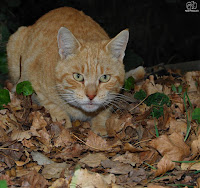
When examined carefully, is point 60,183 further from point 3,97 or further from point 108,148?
point 3,97

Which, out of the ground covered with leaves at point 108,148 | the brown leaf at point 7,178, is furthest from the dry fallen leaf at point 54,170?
the brown leaf at point 7,178

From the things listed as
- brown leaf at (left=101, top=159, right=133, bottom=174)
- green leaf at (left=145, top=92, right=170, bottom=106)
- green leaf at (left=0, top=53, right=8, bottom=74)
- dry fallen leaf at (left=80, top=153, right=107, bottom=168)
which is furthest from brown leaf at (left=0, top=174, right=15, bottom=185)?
green leaf at (left=0, top=53, right=8, bottom=74)

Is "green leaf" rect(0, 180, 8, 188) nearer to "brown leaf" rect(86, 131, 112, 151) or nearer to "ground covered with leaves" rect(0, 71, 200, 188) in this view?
"ground covered with leaves" rect(0, 71, 200, 188)

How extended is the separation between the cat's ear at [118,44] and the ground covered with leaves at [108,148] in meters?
0.73

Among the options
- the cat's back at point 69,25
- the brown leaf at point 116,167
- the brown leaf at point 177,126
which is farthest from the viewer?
the cat's back at point 69,25

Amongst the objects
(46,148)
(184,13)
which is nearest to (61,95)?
(46,148)

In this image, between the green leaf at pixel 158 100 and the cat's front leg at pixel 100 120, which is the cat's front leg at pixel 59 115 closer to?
the cat's front leg at pixel 100 120

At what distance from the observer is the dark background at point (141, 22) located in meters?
5.88

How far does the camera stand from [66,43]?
3.58 meters

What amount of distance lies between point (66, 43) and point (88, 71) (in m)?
0.44

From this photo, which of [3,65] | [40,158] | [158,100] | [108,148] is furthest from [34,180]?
[3,65]

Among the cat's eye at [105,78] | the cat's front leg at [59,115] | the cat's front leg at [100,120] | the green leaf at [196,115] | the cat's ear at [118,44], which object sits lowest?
the cat's front leg at [100,120]

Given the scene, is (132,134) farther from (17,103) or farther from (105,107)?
(17,103)

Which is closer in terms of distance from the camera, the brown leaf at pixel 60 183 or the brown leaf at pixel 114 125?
the brown leaf at pixel 60 183
